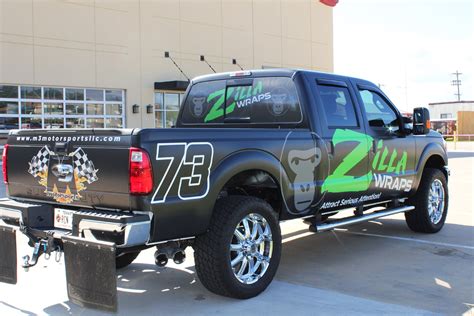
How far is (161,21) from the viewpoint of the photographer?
24.4 metres

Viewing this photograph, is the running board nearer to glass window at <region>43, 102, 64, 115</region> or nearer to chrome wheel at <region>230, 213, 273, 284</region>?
chrome wheel at <region>230, 213, 273, 284</region>

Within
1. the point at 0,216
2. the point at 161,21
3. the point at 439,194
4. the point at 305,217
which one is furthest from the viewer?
the point at 161,21

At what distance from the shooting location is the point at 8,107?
67.7 feet

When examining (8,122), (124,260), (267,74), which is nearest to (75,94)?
(8,122)

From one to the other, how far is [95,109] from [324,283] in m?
19.5

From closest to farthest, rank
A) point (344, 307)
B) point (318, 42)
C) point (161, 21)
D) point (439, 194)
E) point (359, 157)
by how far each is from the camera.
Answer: point (344, 307)
point (359, 157)
point (439, 194)
point (161, 21)
point (318, 42)

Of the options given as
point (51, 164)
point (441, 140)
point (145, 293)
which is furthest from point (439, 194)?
point (51, 164)

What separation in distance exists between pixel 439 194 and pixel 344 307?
12.3 feet

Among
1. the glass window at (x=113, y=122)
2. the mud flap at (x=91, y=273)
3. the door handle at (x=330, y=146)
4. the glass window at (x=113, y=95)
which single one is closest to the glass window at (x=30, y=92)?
the glass window at (x=113, y=95)

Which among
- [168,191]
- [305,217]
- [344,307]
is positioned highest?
[168,191]

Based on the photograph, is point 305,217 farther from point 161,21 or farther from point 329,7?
point 329,7

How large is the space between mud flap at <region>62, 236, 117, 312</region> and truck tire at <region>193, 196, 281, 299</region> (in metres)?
0.92

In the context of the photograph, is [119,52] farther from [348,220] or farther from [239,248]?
[239,248]

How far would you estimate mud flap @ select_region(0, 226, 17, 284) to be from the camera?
178 inches
